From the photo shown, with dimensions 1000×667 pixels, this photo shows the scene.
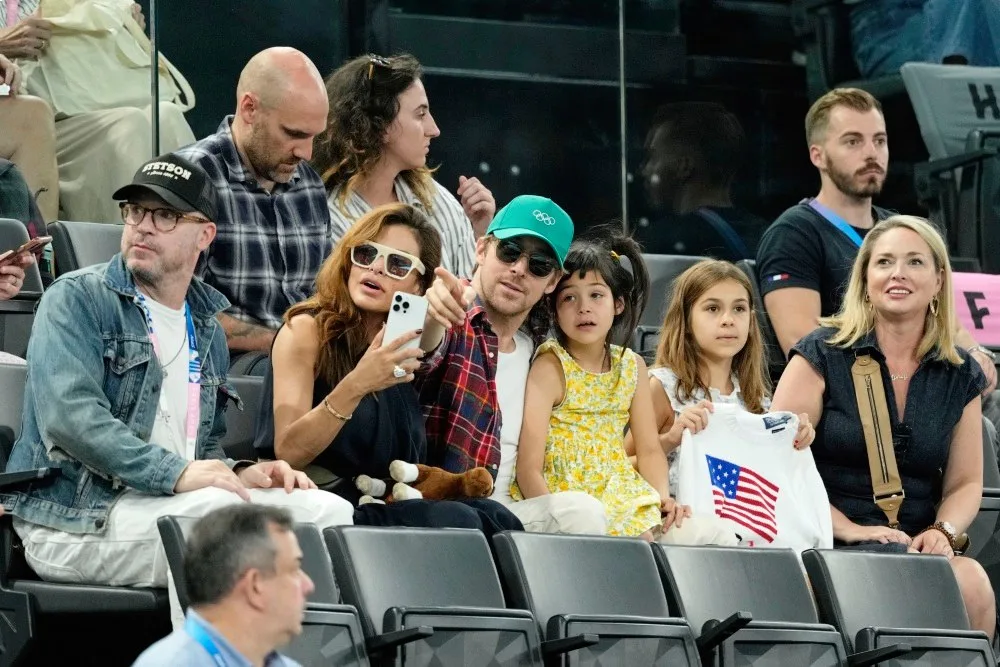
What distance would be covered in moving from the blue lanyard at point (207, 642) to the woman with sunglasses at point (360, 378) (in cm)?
122

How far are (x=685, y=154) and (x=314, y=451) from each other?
3125 mm

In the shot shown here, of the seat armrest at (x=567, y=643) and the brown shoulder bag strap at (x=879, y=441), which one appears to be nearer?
the seat armrest at (x=567, y=643)

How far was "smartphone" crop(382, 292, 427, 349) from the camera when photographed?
3.15 metres

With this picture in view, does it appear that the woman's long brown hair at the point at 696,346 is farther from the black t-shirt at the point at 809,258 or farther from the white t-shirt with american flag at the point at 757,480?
the black t-shirt at the point at 809,258

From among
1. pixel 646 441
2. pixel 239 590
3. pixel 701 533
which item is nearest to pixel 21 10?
pixel 646 441

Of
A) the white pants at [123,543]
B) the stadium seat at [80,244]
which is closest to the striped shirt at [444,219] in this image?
the stadium seat at [80,244]

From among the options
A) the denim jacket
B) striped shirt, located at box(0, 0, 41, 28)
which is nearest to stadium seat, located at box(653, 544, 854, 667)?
the denim jacket

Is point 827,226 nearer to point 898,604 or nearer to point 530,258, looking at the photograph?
point 530,258

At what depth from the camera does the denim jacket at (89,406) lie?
284 cm

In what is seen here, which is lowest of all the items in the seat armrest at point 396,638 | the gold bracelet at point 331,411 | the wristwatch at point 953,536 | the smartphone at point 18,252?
the wristwatch at point 953,536

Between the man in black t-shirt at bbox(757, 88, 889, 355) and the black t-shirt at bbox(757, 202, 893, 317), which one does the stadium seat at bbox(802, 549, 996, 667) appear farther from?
the black t-shirt at bbox(757, 202, 893, 317)

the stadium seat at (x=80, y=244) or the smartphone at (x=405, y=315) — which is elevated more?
the stadium seat at (x=80, y=244)

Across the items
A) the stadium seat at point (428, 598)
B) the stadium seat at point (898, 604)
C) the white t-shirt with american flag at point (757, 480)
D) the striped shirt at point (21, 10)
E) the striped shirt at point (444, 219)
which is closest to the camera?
the stadium seat at point (428, 598)

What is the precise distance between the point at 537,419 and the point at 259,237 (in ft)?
2.88
